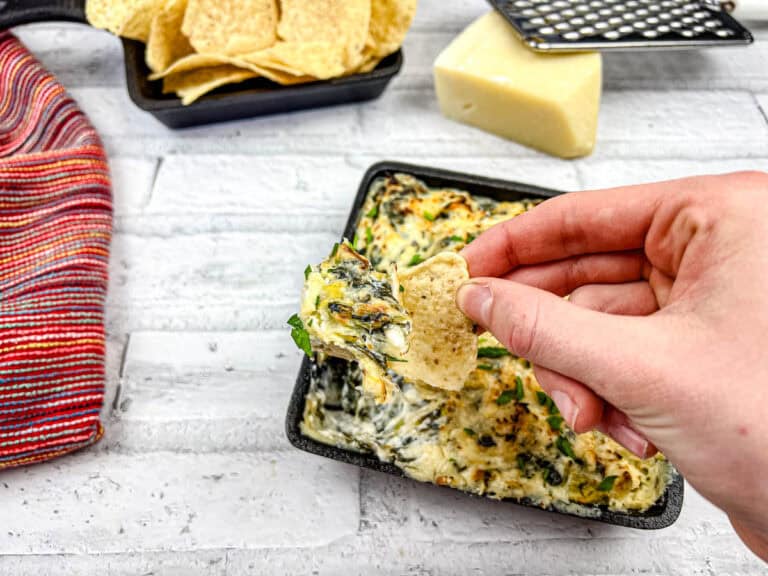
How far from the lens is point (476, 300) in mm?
1297

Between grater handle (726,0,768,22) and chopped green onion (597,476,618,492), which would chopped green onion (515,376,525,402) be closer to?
chopped green onion (597,476,618,492)

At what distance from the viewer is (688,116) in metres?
2.46

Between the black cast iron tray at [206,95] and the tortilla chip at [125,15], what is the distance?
9cm

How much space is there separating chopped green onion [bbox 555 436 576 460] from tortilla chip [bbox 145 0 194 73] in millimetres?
1659

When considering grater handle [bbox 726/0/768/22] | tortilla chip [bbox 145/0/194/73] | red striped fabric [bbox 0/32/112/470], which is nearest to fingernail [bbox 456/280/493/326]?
red striped fabric [bbox 0/32/112/470]

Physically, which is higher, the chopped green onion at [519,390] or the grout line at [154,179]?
the chopped green onion at [519,390]

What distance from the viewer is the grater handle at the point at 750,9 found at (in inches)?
99.7

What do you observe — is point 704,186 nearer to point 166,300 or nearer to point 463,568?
point 463,568

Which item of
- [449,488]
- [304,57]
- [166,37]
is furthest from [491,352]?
[166,37]

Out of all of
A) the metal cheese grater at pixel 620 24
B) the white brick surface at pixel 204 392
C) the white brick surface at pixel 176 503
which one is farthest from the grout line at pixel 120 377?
the metal cheese grater at pixel 620 24

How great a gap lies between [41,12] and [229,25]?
66 centimetres

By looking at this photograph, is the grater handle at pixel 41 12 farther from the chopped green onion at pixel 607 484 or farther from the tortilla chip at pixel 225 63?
the chopped green onion at pixel 607 484

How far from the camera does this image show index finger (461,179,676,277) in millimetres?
1410

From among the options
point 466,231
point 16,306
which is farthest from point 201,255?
point 466,231
